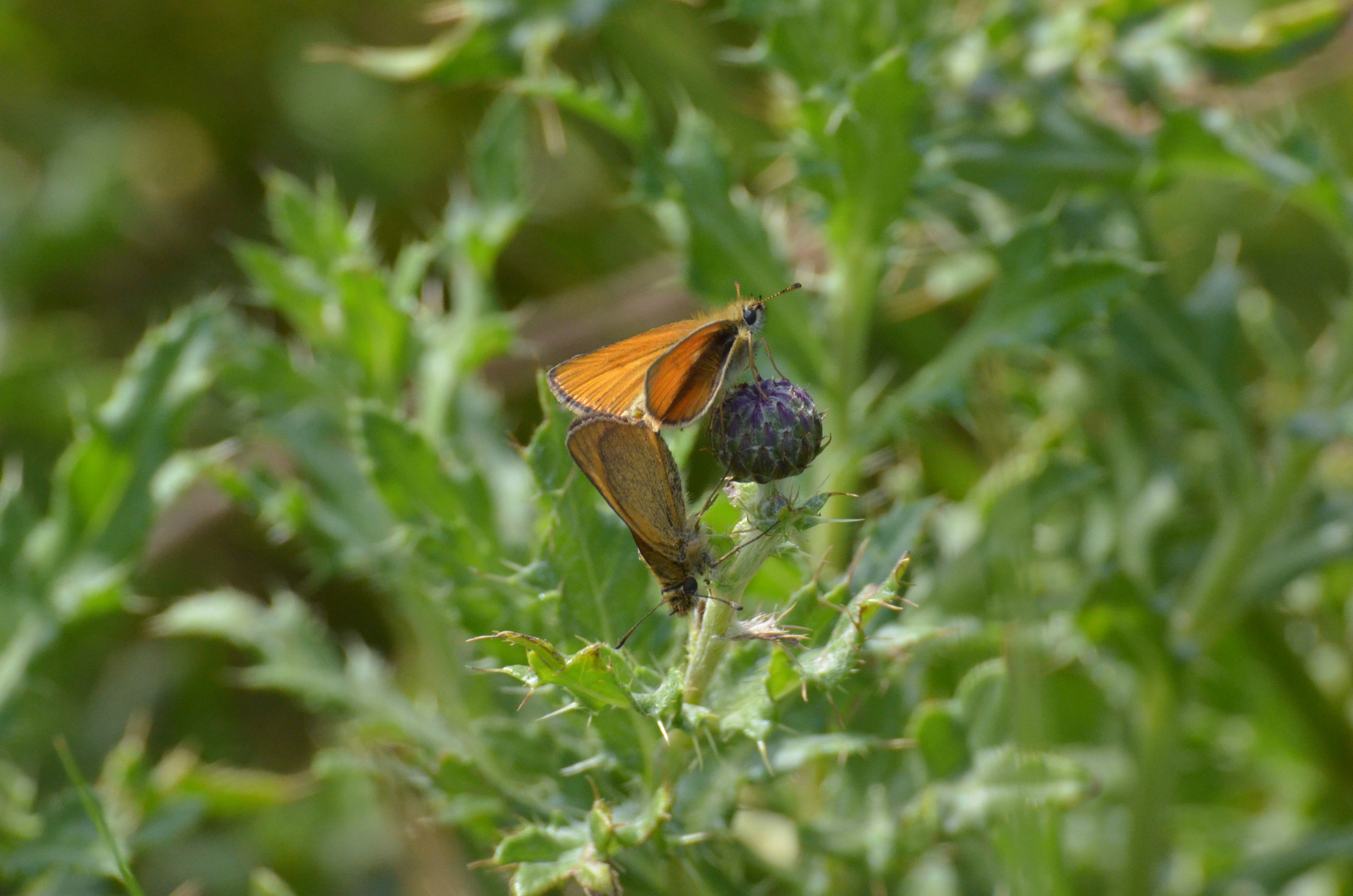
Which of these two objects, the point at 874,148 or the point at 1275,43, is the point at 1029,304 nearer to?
the point at 874,148

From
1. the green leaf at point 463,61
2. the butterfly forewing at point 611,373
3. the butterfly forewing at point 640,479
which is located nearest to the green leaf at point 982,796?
the butterfly forewing at point 640,479

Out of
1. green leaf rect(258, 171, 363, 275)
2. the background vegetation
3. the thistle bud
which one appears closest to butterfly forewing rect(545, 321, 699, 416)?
the thistle bud

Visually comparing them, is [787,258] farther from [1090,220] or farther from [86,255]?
[86,255]

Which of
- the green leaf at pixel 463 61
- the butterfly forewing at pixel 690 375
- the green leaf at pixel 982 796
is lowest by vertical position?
the green leaf at pixel 982 796

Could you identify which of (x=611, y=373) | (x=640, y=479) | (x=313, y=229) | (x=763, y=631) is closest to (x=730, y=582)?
(x=763, y=631)

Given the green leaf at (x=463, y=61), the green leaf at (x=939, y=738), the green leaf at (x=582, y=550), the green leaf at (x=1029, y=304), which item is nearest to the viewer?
the green leaf at (x=582, y=550)

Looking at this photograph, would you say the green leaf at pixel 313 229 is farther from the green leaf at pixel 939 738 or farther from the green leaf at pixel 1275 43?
the green leaf at pixel 1275 43

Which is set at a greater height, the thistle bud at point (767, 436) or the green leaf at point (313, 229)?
the thistle bud at point (767, 436)
